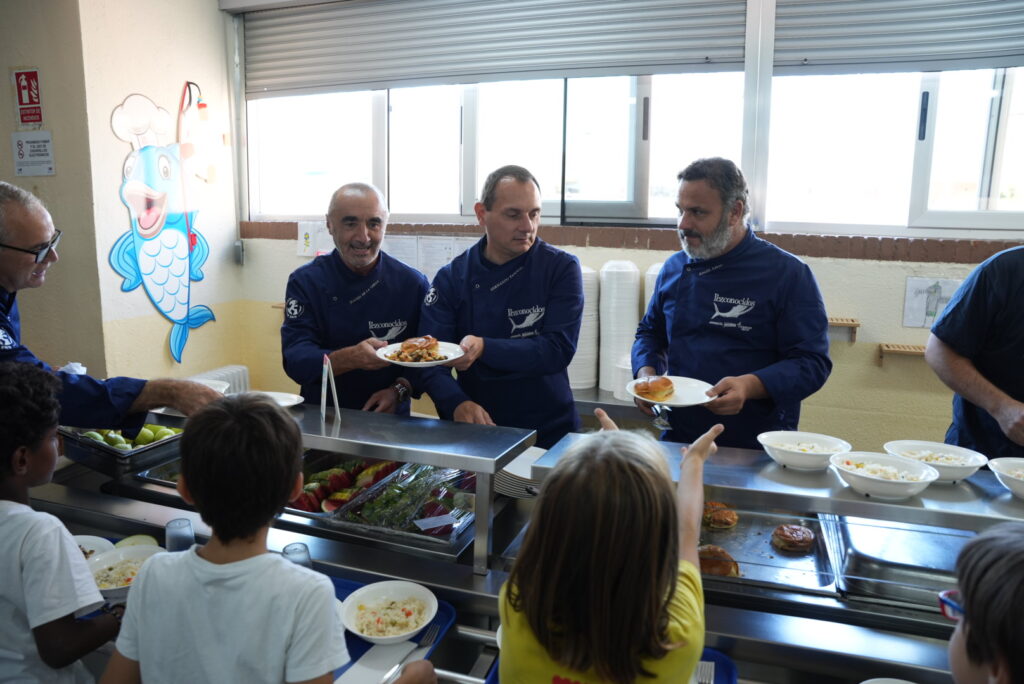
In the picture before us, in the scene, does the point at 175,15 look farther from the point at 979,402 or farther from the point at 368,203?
the point at 979,402

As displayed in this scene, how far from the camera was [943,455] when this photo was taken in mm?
1596

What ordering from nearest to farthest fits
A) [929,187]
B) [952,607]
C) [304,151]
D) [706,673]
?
[952,607] → [706,673] → [929,187] → [304,151]

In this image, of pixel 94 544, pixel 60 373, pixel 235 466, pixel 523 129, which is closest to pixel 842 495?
pixel 235 466

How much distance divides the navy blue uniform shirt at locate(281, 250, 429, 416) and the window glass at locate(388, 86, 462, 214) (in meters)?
1.84

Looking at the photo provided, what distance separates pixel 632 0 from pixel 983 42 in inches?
67.6

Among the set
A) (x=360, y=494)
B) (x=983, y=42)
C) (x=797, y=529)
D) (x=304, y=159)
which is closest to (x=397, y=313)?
(x=360, y=494)

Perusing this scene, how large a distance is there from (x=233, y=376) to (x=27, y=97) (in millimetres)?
1976

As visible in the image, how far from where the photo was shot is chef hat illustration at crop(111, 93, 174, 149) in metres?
3.92

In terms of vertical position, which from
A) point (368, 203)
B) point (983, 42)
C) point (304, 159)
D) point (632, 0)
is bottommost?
point (368, 203)

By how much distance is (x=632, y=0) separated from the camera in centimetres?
380

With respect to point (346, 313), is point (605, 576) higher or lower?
lower

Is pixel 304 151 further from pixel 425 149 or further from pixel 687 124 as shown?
pixel 687 124

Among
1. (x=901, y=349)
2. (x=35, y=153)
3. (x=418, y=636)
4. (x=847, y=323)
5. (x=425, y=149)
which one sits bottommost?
(x=418, y=636)

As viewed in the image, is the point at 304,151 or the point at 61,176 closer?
the point at 61,176
